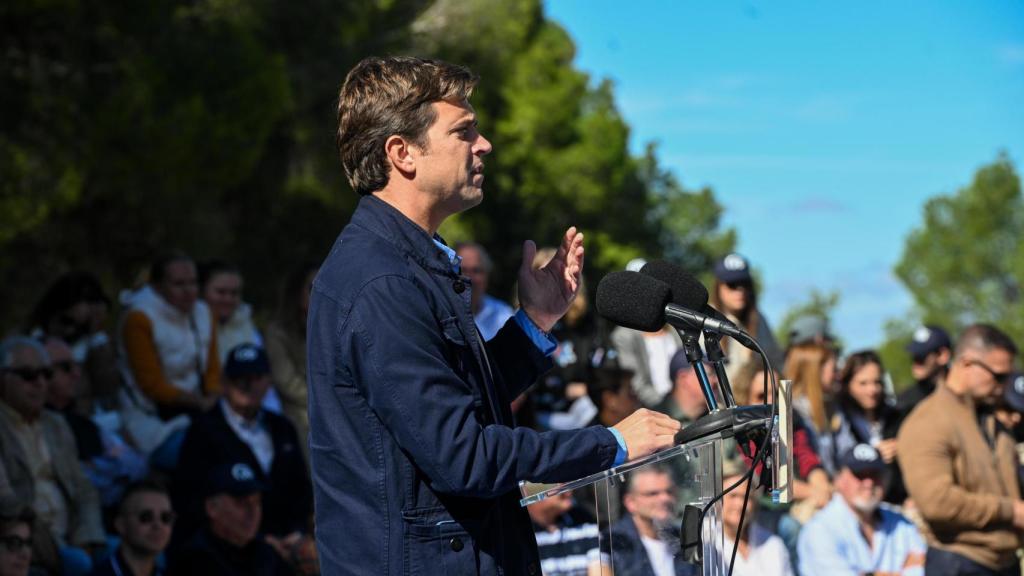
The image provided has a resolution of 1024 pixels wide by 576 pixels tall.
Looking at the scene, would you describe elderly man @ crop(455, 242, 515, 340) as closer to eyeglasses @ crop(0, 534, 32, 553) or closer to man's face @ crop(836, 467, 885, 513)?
man's face @ crop(836, 467, 885, 513)

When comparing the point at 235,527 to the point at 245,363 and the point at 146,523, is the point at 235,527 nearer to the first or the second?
the point at 146,523

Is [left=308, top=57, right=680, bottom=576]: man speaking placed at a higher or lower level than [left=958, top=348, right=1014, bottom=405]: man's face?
lower

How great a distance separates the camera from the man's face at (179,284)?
8.27 metres

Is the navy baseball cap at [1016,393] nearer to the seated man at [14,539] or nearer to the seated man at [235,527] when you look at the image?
the seated man at [235,527]

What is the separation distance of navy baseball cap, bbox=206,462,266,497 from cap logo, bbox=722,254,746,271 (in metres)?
2.99

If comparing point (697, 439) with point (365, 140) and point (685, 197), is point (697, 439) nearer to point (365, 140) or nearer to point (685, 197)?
point (365, 140)

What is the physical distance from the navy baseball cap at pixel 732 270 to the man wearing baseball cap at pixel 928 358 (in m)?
2.12

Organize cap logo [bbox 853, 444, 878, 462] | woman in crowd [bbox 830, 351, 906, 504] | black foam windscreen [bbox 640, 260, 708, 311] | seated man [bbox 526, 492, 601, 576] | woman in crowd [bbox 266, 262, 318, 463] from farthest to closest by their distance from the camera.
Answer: woman in crowd [bbox 830, 351, 906, 504] < woman in crowd [bbox 266, 262, 318, 463] < cap logo [bbox 853, 444, 878, 462] < seated man [bbox 526, 492, 601, 576] < black foam windscreen [bbox 640, 260, 708, 311]

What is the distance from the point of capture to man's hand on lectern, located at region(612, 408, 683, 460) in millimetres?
3170

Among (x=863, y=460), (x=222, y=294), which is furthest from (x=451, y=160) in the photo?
(x=222, y=294)

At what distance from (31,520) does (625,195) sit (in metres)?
44.1

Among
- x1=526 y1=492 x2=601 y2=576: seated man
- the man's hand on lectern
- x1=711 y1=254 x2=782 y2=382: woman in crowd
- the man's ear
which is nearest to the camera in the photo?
the man's hand on lectern

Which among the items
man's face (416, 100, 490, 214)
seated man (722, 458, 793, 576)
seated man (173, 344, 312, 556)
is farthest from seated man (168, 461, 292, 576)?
man's face (416, 100, 490, 214)

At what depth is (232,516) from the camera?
6832mm
